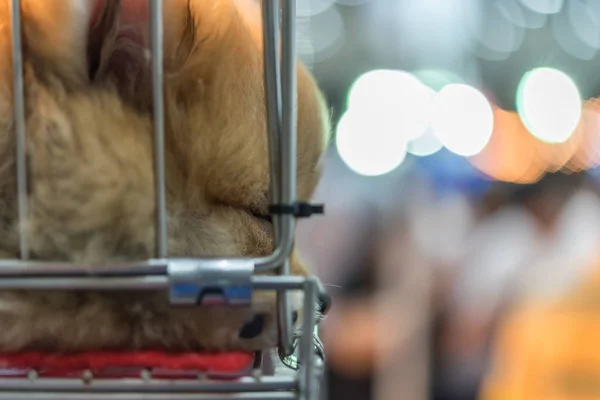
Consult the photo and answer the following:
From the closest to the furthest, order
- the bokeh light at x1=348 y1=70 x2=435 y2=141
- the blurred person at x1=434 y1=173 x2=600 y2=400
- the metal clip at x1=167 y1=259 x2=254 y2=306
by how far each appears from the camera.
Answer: the metal clip at x1=167 y1=259 x2=254 y2=306, the blurred person at x1=434 y1=173 x2=600 y2=400, the bokeh light at x1=348 y1=70 x2=435 y2=141

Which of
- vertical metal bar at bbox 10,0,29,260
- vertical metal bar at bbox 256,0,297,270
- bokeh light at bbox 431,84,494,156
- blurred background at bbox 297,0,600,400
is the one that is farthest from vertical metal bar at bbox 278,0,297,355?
bokeh light at bbox 431,84,494,156

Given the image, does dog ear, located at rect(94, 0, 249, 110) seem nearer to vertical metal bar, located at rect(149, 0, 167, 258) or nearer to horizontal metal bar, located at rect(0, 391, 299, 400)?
vertical metal bar, located at rect(149, 0, 167, 258)

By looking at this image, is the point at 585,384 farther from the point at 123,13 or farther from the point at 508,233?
the point at 123,13

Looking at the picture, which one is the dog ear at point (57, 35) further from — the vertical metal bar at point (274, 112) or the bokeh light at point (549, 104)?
the bokeh light at point (549, 104)

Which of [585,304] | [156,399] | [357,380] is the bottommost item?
[357,380]

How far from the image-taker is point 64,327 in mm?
319

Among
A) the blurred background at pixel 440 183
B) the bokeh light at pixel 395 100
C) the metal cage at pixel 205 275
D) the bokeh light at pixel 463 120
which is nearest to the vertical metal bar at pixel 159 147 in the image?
the metal cage at pixel 205 275

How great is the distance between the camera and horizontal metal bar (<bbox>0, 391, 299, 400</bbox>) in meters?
0.28

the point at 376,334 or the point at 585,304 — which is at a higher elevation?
the point at 585,304

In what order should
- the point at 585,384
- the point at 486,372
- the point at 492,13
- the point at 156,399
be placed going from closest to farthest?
the point at 156,399, the point at 585,384, the point at 486,372, the point at 492,13

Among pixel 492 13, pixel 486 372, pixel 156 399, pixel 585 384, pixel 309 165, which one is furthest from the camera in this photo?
pixel 492 13

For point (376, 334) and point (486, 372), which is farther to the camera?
point (376, 334)

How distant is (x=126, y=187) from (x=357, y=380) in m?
1.37

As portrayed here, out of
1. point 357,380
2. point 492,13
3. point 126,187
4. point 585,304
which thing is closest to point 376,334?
point 357,380
